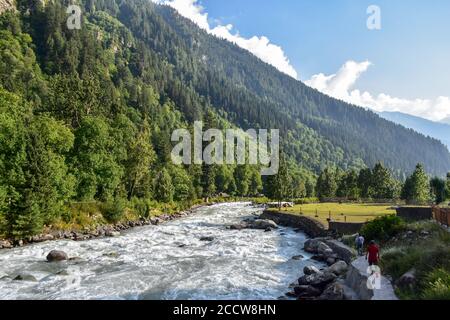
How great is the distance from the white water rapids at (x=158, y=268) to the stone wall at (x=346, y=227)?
5.44 metres

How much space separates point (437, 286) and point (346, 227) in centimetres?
3334

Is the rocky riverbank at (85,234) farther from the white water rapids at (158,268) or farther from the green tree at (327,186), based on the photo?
the green tree at (327,186)

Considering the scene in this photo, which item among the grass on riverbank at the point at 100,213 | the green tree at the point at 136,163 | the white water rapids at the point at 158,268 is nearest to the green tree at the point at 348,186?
the grass on riverbank at the point at 100,213

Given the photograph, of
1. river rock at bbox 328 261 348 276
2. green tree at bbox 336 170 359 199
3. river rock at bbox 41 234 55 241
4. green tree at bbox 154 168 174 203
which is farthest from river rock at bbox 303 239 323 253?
green tree at bbox 336 170 359 199

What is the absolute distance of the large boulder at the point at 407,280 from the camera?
20920 mm

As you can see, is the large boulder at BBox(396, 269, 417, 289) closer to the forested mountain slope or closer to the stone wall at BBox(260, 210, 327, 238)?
the stone wall at BBox(260, 210, 327, 238)

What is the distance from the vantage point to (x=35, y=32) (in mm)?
158625

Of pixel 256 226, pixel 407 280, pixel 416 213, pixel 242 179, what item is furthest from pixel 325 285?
pixel 242 179

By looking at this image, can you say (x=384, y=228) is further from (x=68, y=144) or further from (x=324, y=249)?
(x=68, y=144)

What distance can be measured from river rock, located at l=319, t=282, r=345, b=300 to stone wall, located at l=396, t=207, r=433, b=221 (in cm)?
2274

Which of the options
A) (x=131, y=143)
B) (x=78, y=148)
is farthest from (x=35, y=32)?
(x=78, y=148)

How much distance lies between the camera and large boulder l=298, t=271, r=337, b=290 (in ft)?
93.0

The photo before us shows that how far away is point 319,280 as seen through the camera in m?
28.8
